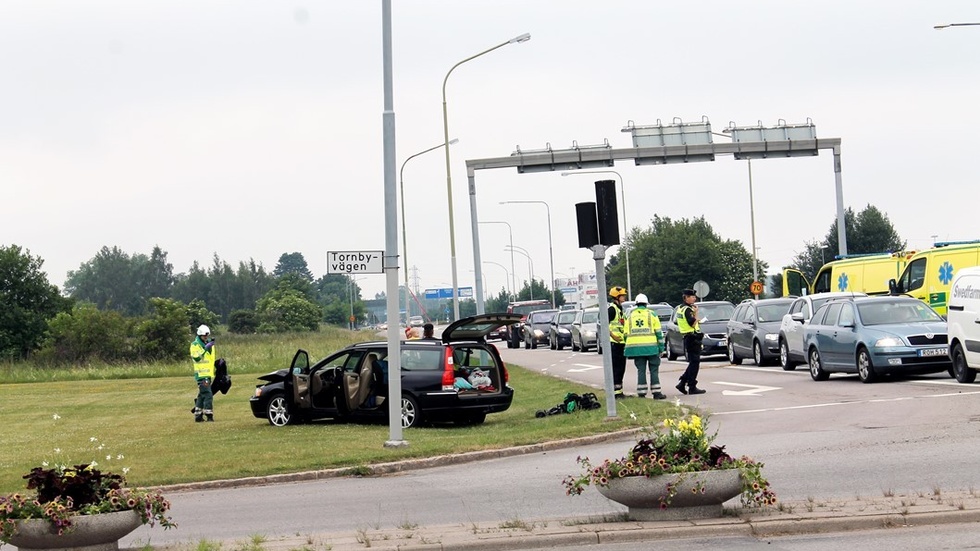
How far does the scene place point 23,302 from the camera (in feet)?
305

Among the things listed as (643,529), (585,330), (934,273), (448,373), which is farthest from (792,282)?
(643,529)

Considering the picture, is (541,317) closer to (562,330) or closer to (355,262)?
(562,330)

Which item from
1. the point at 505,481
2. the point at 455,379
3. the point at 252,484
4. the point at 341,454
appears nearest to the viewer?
the point at 505,481

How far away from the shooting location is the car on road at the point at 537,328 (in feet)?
211

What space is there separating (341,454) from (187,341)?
4991 centimetres

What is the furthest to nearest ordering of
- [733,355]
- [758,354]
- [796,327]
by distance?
[733,355], [758,354], [796,327]

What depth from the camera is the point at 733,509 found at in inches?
405

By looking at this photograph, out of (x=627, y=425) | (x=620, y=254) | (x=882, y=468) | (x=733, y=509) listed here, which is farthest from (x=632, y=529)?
(x=620, y=254)

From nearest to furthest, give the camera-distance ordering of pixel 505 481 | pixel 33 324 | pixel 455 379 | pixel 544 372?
pixel 505 481 < pixel 455 379 < pixel 544 372 < pixel 33 324

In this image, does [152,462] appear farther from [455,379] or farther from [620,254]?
[620,254]

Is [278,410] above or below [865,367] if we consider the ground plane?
below

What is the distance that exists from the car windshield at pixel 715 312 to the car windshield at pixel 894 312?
14.5 m

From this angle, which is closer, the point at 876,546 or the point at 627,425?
the point at 876,546

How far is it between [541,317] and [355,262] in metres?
47.6
